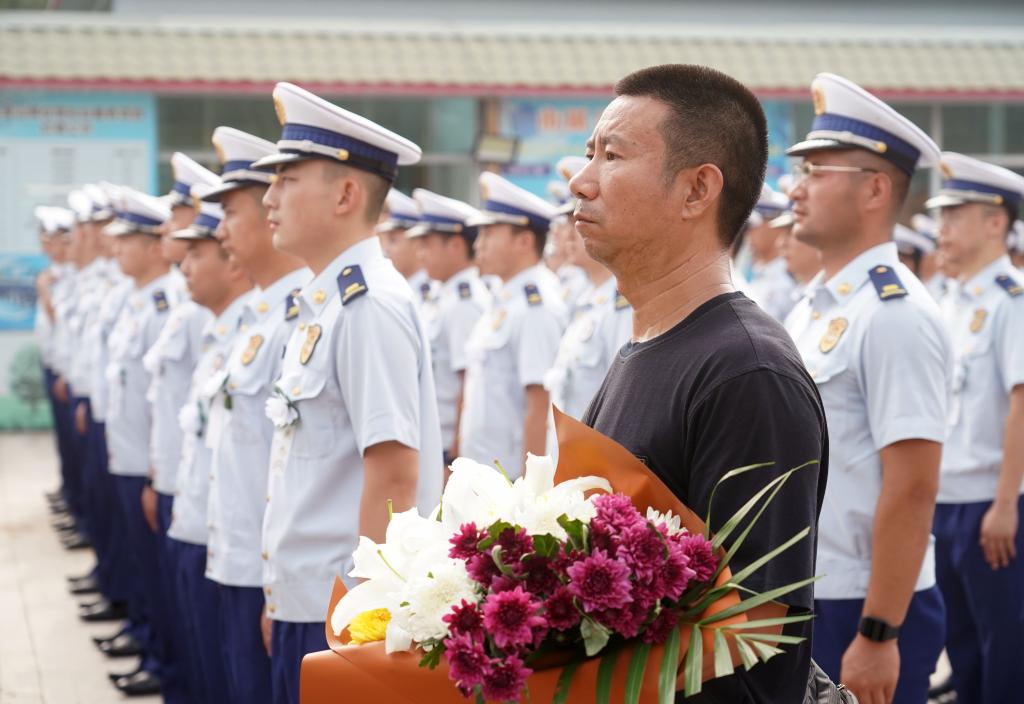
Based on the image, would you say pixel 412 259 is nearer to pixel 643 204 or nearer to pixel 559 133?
pixel 559 133

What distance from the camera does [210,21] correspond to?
15.8 meters

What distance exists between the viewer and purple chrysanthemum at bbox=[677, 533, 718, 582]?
69.1 inches

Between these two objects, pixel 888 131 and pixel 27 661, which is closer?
pixel 888 131

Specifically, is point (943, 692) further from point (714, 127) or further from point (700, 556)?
point (700, 556)

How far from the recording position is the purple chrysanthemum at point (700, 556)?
175 cm

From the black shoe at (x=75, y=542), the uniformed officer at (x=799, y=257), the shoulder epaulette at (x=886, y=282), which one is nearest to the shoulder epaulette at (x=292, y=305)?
the shoulder epaulette at (x=886, y=282)

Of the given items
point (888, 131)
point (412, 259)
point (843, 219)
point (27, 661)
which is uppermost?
point (888, 131)

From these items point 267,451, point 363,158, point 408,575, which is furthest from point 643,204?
point 267,451

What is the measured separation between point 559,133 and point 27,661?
402 inches

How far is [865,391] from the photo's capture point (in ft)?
12.0

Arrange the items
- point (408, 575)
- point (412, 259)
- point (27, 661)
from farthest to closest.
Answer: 1. point (412, 259)
2. point (27, 661)
3. point (408, 575)

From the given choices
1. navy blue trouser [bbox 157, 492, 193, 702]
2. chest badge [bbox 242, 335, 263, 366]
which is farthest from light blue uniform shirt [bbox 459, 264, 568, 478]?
chest badge [bbox 242, 335, 263, 366]

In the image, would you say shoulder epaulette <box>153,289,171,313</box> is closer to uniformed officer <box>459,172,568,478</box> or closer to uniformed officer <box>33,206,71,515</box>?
uniformed officer <box>459,172,568,478</box>

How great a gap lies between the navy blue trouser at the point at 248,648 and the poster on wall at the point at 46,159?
11.4m
